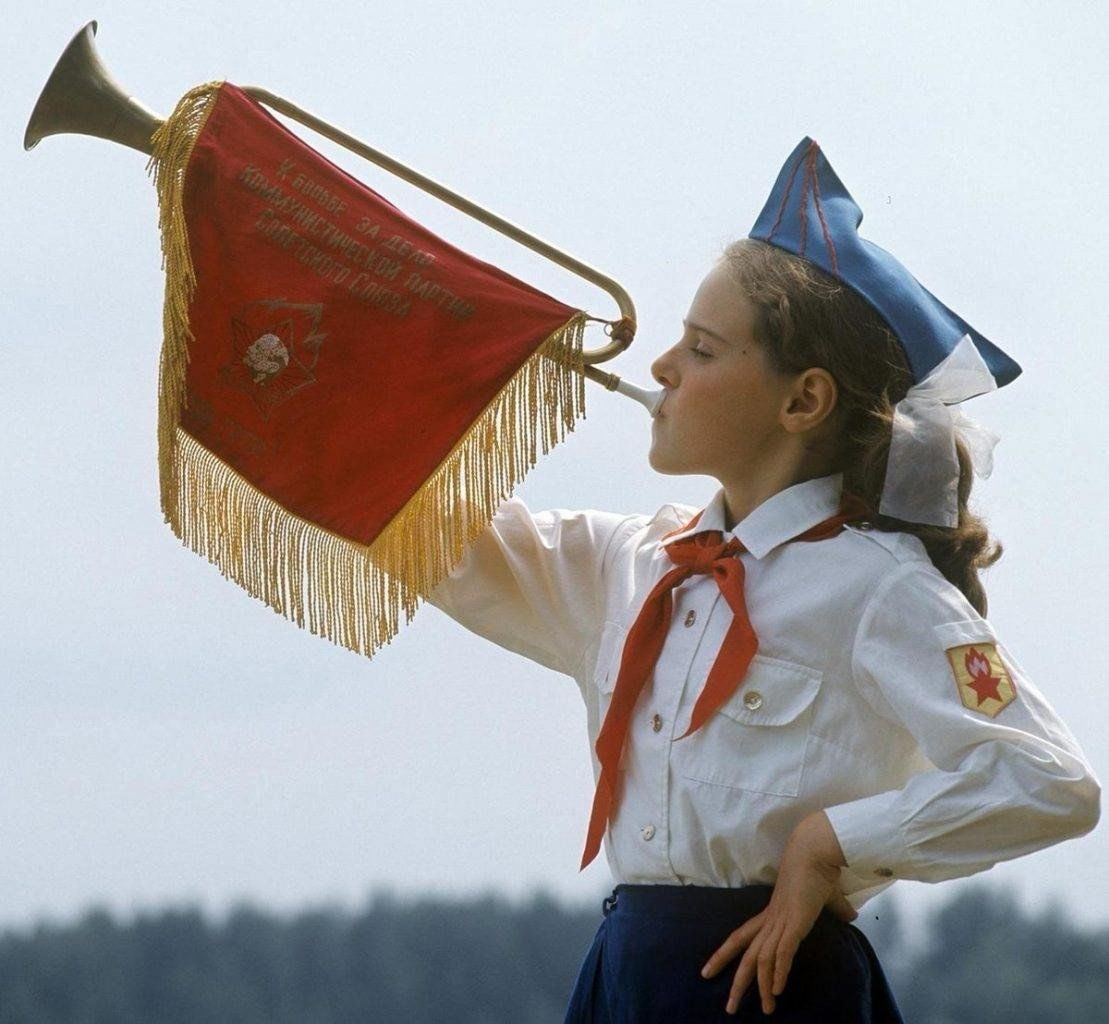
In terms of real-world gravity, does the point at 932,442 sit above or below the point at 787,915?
above

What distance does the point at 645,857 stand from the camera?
1.64 meters

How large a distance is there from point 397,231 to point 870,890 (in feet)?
2.82

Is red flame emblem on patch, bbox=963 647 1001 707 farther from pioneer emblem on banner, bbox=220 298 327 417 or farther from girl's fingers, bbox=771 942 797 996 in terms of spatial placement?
pioneer emblem on banner, bbox=220 298 327 417

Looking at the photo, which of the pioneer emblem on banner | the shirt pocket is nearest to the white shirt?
the shirt pocket

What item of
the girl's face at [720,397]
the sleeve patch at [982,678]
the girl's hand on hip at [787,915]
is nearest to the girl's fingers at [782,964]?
the girl's hand on hip at [787,915]

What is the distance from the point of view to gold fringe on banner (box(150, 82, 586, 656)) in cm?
183

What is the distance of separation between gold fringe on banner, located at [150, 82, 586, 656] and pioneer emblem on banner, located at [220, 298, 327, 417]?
0.19ft

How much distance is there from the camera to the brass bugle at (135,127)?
1.83 metres

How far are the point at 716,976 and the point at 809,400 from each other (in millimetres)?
573

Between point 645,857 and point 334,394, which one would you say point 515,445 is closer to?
point 334,394

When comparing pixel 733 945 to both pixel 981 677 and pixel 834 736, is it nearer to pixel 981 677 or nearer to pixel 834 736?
pixel 834 736

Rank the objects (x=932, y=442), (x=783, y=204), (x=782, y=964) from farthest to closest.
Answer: (x=783, y=204) < (x=932, y=442) < (x=782, y=964)

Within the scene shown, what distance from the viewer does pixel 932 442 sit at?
1.67m

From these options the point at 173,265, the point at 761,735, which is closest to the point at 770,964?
the point at 761,735
